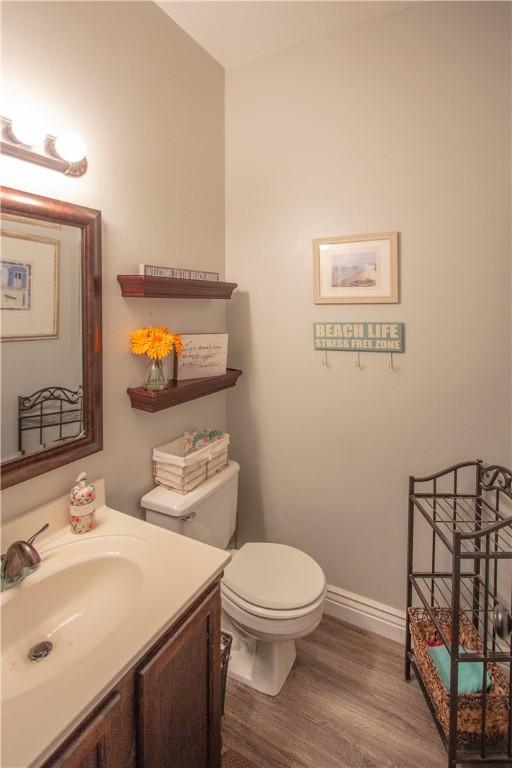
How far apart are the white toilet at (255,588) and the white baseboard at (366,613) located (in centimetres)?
38

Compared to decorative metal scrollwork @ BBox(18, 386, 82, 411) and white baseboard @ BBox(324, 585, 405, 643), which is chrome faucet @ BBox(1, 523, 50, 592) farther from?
white baseboard @ BBox(324, 585, 405, 643)

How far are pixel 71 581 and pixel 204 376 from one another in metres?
1.00

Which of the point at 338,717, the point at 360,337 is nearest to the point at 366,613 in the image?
the point at 338,717

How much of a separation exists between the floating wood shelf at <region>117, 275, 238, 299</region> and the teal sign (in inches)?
19.9

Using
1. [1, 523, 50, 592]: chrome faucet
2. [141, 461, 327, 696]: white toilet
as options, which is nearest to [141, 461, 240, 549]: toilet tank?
[141, 461, 327, 696]: white toilet

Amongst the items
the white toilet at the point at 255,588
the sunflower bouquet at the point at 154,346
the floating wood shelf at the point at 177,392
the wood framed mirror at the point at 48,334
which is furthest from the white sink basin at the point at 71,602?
the sunflower bouquet at the point at 154,346

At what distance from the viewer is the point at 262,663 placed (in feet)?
5.60

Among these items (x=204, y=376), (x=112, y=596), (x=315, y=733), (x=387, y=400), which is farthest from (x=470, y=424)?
(x=112, y=596)

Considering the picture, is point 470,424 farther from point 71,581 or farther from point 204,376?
point 71,581

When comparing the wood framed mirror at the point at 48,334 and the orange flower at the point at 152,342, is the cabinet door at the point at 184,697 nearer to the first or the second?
the wood framed mirror at the point at 48,334

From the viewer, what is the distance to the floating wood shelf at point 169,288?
5.00 feet

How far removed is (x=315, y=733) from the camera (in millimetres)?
1531

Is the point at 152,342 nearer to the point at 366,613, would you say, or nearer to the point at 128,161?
the point at 128,161

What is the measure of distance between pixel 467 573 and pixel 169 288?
1684 mm
